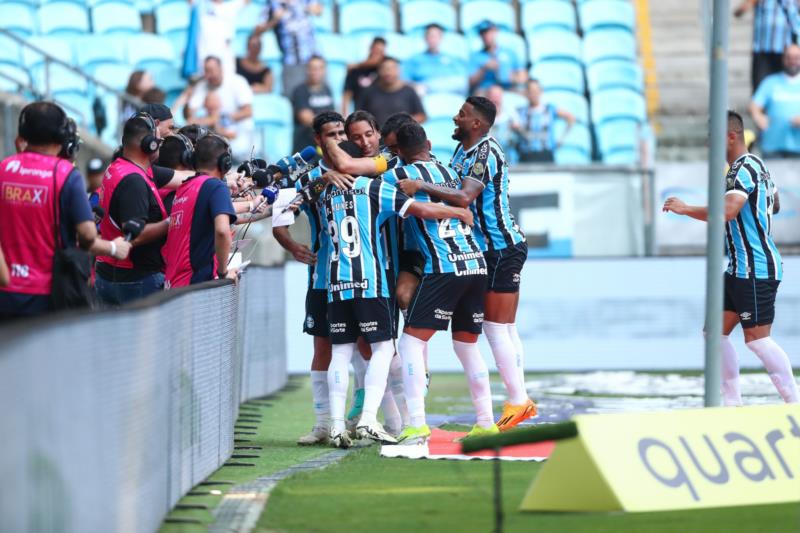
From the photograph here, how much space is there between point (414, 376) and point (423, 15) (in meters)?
14.6

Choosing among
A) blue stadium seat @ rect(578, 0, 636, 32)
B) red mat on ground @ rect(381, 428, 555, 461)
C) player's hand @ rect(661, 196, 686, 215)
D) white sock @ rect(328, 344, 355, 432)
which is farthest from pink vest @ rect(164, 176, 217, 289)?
blue stadium seat @ rect(578, 0, 636, 32)

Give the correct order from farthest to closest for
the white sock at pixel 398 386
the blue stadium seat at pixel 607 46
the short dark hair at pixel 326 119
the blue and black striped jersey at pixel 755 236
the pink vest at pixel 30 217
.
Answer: the blue stadium seat at pixel 607 46 → the blue and black striped jersey at pixel 755 236 → the white sock at pixel 398 386 → the short dark hair at pixel 326 119 → the pink vest at pixel 30 217

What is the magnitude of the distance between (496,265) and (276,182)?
1663mm

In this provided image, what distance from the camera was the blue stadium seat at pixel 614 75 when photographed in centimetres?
2177

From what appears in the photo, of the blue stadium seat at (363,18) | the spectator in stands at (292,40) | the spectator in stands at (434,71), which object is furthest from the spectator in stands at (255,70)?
the blue stadium seat at (363,18)

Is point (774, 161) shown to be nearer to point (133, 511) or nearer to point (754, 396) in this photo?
point (754, 396)

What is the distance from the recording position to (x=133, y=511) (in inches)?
221

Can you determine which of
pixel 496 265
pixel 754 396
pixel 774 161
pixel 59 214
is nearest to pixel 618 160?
pixel 774 161

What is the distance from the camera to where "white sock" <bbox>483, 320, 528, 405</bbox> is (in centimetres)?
984

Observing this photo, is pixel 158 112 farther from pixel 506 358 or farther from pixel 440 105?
pixel 440 105

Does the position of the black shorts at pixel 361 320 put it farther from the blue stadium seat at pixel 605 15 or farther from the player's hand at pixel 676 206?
the blue stadium seat at pixel 605 15

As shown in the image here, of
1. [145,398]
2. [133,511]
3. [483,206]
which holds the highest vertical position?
[483,206]

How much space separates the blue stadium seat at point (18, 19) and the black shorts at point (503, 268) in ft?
45.4

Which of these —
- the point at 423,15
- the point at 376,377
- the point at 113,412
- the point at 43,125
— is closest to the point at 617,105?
the point at 423,15
